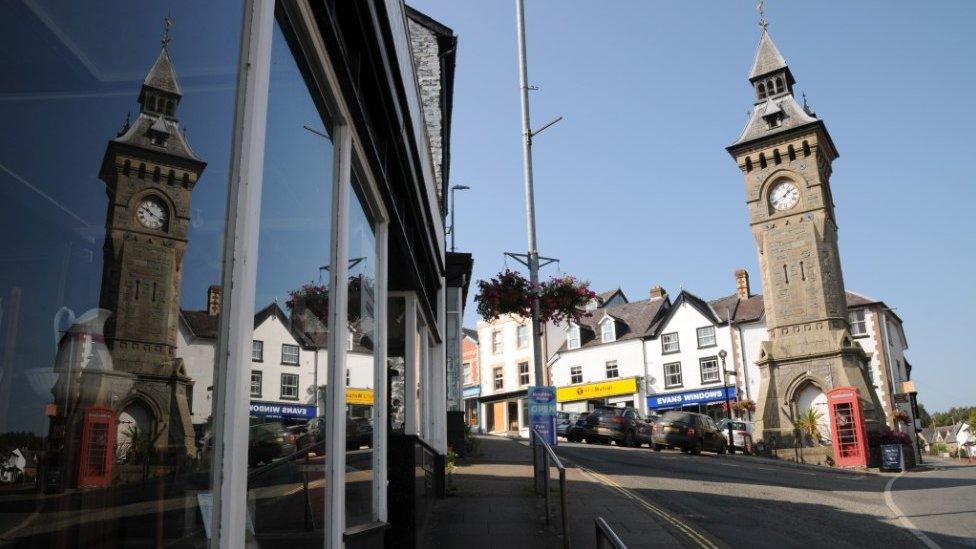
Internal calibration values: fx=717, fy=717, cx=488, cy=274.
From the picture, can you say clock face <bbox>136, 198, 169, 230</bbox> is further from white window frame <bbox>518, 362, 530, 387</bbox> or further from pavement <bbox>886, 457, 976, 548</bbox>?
white window frame <bbox>518, 362, 530, 387</bbox>

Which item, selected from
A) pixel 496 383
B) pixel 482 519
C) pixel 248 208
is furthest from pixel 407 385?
pixel 496 383

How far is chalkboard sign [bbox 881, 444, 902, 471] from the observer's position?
24.0 meters

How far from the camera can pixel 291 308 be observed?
288cm

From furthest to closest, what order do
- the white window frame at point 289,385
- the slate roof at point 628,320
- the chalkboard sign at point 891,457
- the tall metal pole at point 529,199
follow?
the slate roof at point 628,320 → the chalkboard sign at point 891,457 → the tall metal pole at point 529,199 → the white window frame at point 289,385

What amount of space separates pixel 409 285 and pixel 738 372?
3719 centimetres

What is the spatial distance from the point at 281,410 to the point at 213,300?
84 centimetres

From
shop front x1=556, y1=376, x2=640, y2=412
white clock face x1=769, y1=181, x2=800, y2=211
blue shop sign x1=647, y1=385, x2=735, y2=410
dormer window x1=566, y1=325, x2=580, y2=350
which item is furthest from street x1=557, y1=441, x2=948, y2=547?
dormer window x1=566, y1=325, x2=580, y2=350

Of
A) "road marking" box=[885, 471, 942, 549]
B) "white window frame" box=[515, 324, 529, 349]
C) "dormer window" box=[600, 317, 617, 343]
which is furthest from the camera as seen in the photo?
"white window frame" box=[515, 324, 529, 349]

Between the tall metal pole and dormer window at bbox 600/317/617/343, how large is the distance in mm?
32608

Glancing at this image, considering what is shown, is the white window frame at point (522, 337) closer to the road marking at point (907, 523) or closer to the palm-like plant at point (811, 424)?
the palm-like plant at point (811, 424)

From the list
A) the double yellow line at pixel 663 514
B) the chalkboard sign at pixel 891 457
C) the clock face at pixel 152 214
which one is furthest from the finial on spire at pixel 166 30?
the chalkboard sign at pixel 891 457

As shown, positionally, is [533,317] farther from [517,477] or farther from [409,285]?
[409,285]

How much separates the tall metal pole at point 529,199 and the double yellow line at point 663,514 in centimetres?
241

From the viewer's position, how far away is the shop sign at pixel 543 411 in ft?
39.0
